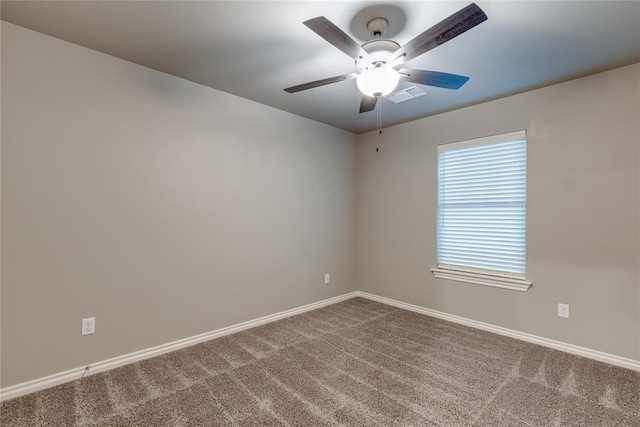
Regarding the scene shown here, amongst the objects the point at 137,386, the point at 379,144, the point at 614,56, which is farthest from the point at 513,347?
the point at 137,386

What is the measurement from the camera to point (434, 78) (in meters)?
1.98

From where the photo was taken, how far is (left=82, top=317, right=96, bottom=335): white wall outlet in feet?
7.44

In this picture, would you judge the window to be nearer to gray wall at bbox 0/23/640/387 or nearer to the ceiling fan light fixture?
gray wall at bbox 0/23/640/387

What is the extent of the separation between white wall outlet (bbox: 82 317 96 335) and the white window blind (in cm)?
343

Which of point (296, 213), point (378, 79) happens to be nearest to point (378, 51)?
point (378, 79)

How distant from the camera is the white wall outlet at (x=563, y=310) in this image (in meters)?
2.73

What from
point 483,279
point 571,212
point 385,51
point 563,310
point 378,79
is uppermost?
point 385,51

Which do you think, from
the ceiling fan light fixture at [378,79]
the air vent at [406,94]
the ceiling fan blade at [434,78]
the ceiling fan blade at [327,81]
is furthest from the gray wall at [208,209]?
the ceiling fan light fixture at [378,79]

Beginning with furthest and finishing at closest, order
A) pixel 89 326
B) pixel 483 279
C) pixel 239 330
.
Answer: pixel 483 279, pixel 239 330, pixel 89 326

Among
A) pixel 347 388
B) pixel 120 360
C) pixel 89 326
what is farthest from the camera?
pixel 120 360

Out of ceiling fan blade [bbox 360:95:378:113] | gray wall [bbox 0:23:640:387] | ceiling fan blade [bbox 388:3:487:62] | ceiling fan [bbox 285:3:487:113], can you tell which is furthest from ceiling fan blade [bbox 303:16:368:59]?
gray wall [bbox 0:23:640:387]

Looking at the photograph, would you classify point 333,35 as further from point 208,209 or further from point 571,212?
point 571,212

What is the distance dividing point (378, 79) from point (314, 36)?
0.58 m

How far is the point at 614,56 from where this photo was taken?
7.53 ft
